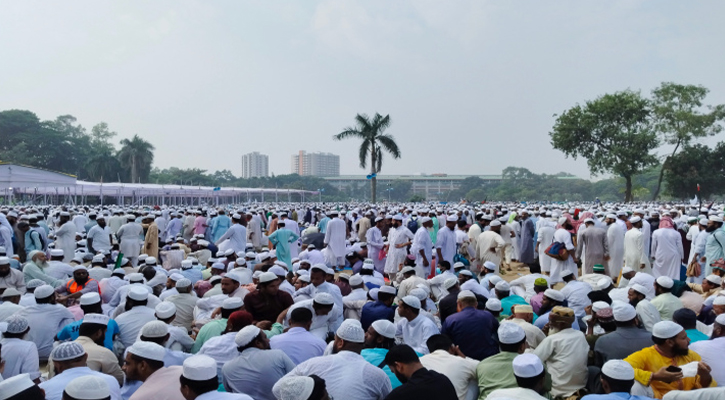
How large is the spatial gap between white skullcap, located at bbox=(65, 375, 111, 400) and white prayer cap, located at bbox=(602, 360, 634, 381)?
254 cm

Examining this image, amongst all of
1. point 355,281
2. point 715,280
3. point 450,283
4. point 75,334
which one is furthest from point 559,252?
point 75,334

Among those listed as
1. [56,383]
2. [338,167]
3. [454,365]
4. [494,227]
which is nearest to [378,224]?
[494,227]

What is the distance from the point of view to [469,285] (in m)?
5.91

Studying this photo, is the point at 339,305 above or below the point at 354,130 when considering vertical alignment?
below

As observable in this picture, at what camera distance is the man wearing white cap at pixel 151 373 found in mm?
3223

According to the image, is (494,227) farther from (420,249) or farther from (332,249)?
(332,249)

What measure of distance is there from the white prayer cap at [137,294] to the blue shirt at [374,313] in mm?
2017

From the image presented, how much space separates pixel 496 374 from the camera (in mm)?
3725

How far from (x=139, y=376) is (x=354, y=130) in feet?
79.2

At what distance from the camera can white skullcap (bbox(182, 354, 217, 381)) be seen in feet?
9.50

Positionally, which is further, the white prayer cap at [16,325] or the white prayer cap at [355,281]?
the white prayer cap at [355,281]

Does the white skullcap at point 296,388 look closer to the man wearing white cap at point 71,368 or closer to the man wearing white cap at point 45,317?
the man wearing white cap at point 71,368

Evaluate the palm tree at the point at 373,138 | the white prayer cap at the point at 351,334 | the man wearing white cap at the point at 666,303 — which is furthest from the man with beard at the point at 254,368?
the palm tree at the point at 373,138

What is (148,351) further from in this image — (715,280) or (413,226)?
(413,226)
